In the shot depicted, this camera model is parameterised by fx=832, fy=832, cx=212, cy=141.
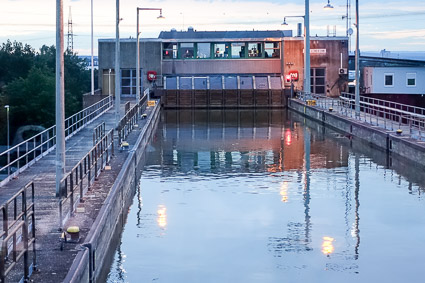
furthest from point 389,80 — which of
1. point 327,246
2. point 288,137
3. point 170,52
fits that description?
point 327,246

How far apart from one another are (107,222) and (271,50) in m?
56.5

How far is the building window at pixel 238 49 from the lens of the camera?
71688mm

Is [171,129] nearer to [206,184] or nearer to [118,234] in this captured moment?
[206,184]

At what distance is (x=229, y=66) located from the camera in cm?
7106

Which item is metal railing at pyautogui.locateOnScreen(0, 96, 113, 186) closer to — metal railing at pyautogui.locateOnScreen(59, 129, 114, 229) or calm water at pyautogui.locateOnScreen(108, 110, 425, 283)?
metal railing at pyautogui.locateOnScreen(59, 129, 114, 229)

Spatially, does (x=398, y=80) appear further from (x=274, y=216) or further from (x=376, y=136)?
(x=274, y=216)

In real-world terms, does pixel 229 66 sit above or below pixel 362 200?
above

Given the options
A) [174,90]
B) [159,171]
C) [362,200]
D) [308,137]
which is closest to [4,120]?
[174,90]

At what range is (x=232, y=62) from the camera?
71125 mm

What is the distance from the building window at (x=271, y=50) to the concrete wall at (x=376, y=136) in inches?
816

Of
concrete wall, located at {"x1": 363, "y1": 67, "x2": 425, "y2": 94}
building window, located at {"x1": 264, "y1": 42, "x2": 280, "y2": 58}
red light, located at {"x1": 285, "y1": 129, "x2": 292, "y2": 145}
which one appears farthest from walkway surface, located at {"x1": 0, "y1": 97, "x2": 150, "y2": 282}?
concrete wall, located at {"x1": 363, "y1": 67, "x2": 425, "y2": 94}

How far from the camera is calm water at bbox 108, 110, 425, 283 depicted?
14.9 meters

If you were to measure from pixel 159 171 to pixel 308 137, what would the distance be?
13.2 meters

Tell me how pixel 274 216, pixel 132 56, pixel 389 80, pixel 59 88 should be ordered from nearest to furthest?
pixel 59 88
pixel 274 216
pixel 389 80
pixel 132 56
